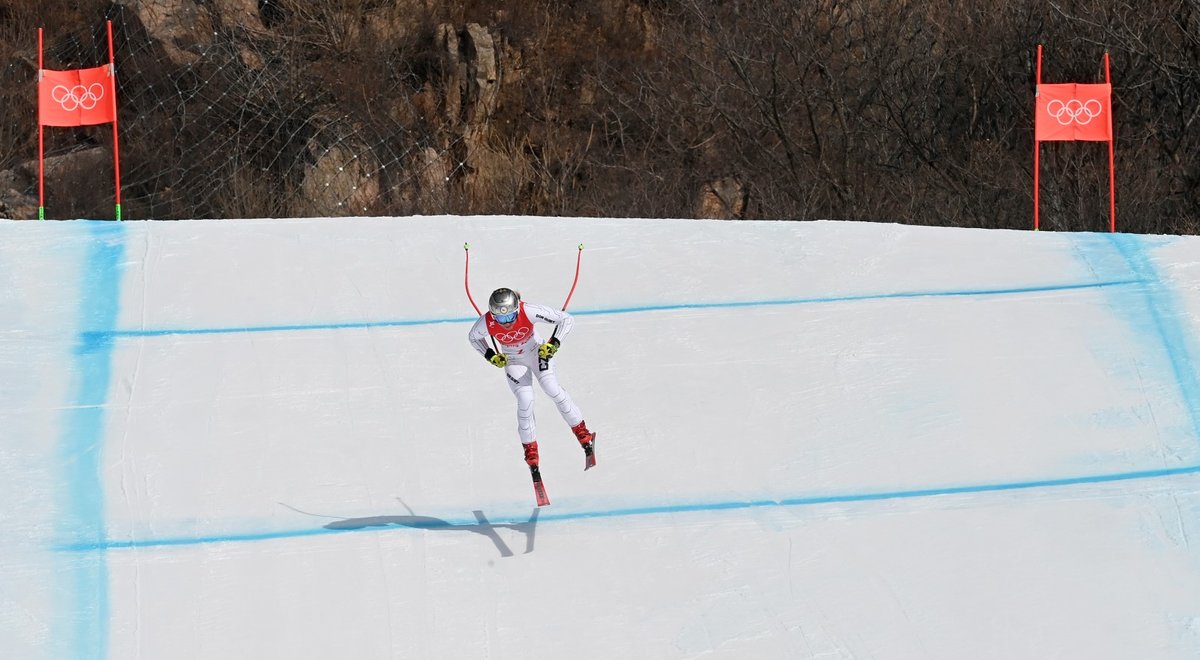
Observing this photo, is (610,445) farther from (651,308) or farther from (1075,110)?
(1075,110)

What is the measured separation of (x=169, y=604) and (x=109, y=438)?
168 centimetres

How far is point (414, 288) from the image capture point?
36.2 ft

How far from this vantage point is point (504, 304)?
7.70 m

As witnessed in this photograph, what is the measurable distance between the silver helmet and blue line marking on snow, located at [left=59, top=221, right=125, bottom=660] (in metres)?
2.28

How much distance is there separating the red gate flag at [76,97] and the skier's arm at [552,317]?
5.91 metres

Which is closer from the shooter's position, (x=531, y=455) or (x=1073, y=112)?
(x=531, y=455)

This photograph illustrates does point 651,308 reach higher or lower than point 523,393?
higher

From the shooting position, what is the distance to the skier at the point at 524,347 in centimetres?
780

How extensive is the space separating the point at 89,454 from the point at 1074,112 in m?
7.44

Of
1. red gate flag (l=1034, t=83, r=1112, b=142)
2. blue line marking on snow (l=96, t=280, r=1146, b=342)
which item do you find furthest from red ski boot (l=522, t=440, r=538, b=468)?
red gate flag (l=1034, t=83, r=1112, b=142)

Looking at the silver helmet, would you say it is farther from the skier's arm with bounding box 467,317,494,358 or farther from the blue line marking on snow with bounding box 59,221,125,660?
the blue line marking on snow with bounding box 59,221,125,660

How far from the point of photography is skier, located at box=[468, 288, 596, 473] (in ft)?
25.6

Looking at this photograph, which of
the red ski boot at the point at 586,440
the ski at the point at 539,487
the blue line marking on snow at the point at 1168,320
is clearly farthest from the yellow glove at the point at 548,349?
the blue line marking on snow at the point at 1168,320

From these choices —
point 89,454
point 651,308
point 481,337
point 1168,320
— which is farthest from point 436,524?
point 1168,320
